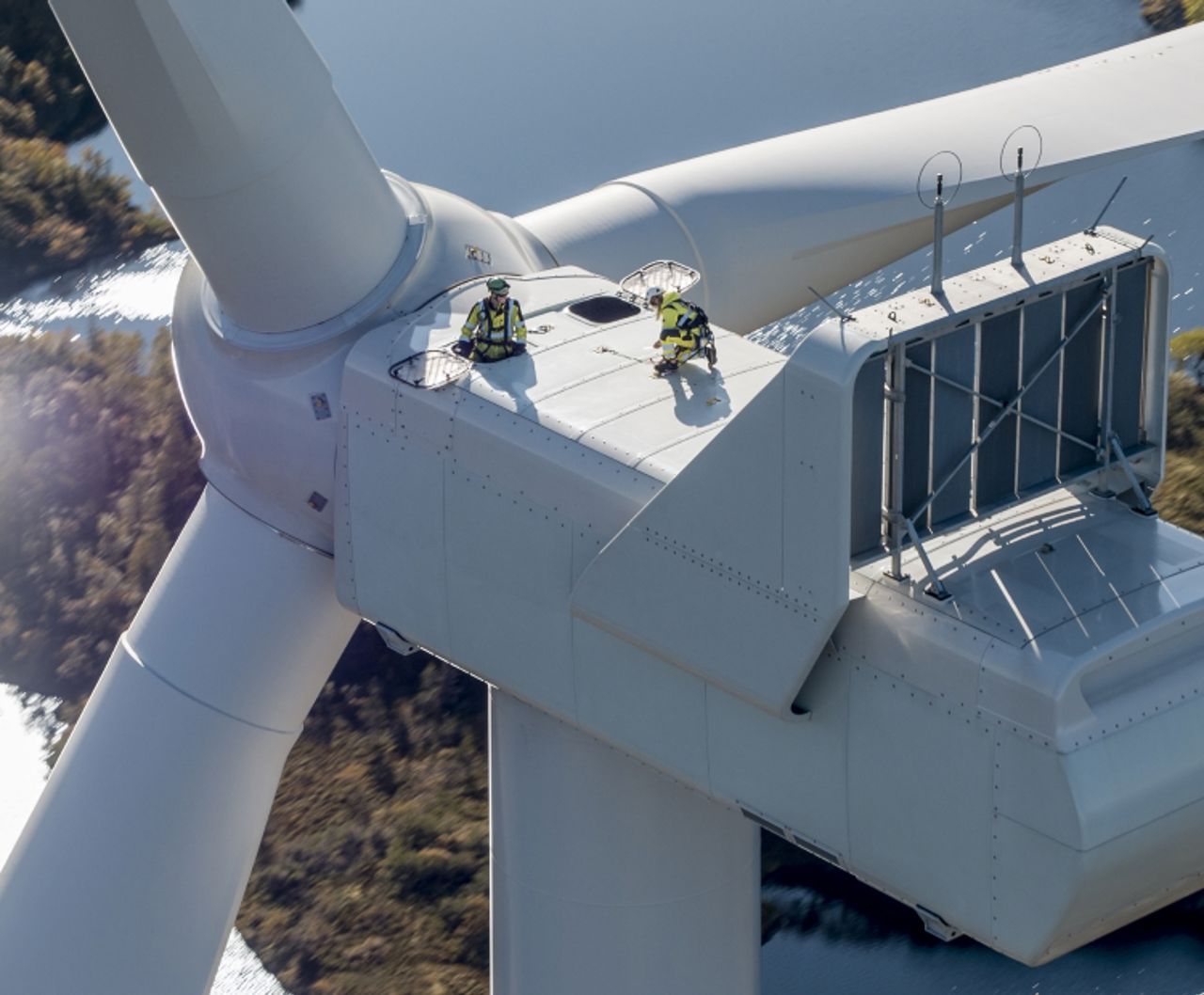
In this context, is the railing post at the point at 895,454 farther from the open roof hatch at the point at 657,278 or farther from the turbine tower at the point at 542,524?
the open roof hatch at the point at 657,278

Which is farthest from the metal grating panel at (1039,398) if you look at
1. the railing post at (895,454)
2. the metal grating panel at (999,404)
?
the railing post at (895,454)

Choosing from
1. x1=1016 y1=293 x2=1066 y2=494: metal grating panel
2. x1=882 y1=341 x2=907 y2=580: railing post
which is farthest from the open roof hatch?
x1=882 y1=341 x2=907 y2=580: railing post

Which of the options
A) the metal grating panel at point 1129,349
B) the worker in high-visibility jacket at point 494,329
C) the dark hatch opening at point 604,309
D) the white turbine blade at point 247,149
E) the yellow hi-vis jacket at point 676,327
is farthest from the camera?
the dark hatch opening at point 604,309

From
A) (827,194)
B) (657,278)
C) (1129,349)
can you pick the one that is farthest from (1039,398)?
(827,194)

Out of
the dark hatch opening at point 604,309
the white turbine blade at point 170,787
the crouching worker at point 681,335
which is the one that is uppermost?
the crouching worker at point 681,335

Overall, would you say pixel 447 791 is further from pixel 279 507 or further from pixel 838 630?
pixel 838 630

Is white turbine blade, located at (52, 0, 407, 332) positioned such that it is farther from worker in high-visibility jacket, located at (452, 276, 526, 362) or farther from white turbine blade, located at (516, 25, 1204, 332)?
white turbine blade, located at (516, 25, 1204, 332)

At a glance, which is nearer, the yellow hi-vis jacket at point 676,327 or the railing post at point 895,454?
the railing post at point 895,454
